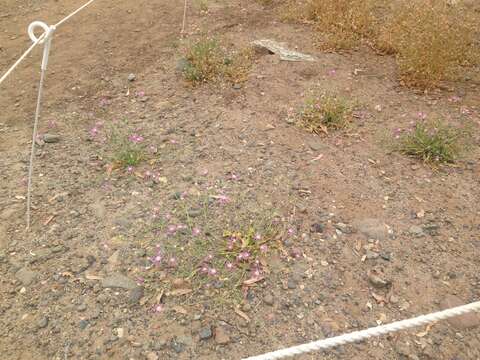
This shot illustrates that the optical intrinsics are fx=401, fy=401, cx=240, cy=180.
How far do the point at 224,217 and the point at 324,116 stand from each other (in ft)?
5.61

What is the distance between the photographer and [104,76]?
4.95 metres

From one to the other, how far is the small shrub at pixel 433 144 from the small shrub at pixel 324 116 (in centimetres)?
64

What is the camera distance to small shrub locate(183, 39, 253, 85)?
4.75m

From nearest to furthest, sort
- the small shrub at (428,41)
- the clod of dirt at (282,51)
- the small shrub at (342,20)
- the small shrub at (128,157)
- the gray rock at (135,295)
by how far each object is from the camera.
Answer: the gray rock at (135,295) < the small shrub at (128,157) < the small shrub at (428,41) < the clod of dirt at (282,51) < the small shrub at (342,20)

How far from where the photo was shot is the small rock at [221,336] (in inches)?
94.8

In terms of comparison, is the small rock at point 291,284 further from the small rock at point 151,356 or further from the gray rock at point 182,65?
the gray rock at point 182,65

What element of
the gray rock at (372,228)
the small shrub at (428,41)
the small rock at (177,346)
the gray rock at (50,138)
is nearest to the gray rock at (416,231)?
the gray rock at (372,228)

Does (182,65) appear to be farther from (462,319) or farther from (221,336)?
(462,319)

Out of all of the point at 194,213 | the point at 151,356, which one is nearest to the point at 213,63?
the point at 194,213

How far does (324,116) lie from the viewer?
163 inches

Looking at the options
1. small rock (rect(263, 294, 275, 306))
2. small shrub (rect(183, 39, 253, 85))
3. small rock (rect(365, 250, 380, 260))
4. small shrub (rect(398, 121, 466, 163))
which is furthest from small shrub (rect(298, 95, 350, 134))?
small rock (rect(263, 294, 275, 306))

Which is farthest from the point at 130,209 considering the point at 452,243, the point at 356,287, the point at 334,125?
the point at 452,243

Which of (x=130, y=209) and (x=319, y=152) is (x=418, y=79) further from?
(x=130, y=209)

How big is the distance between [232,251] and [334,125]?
75.9 inches
